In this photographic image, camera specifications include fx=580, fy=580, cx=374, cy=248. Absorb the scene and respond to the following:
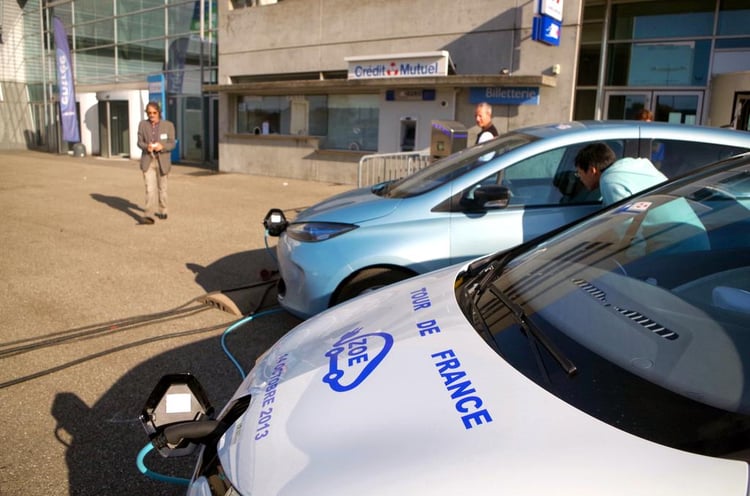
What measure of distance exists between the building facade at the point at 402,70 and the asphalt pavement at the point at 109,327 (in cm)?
539

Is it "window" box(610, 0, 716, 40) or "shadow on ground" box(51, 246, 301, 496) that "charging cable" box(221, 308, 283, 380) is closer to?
"shadow on ground" box(51, 246, 301, 496)

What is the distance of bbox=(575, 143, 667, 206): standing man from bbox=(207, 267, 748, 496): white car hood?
2.14 metres

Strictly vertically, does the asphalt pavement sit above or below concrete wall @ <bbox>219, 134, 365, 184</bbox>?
below

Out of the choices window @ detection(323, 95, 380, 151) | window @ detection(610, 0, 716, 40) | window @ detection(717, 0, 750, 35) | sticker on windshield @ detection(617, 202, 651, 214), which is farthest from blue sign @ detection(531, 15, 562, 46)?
sticker on windshield @ detection(617, 202, 651, 214)

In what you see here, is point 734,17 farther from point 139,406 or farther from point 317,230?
point 139,406

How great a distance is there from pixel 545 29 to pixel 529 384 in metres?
11.8

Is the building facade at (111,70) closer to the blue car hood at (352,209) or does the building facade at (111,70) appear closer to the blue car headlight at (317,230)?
the blue car hood at (352,209)

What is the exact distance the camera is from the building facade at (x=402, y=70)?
41.8 feet

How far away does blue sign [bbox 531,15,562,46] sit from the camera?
38.6 ft

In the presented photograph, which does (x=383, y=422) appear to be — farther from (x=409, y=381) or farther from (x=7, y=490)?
(x=7, y=490)

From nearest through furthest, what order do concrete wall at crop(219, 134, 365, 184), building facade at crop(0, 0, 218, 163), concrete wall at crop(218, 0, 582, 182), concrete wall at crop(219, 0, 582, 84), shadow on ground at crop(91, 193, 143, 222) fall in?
1. shadow on ground at crop(91, 193, 143, 222)
2. concrete wall at crop(218, 0, 582, 182)
3. concrete wall at crop(219, 0, 582, 84)
4. concrete wall at crop(219, 134, 365, 184)
5. building facade at crop(0, 0, 218, 163)

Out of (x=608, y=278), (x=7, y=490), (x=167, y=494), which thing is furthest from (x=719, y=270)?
(x=7, y=490)

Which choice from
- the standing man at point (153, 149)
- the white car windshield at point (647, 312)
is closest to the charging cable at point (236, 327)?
the white car windshield at point (647, 312)

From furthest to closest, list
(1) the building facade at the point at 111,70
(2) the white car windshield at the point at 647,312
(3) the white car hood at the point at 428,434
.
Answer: (1) the building facade at the point at 111,70
(2) the white car windshield at the point at 647,312
(3) the white car hood at the point at 428,434
